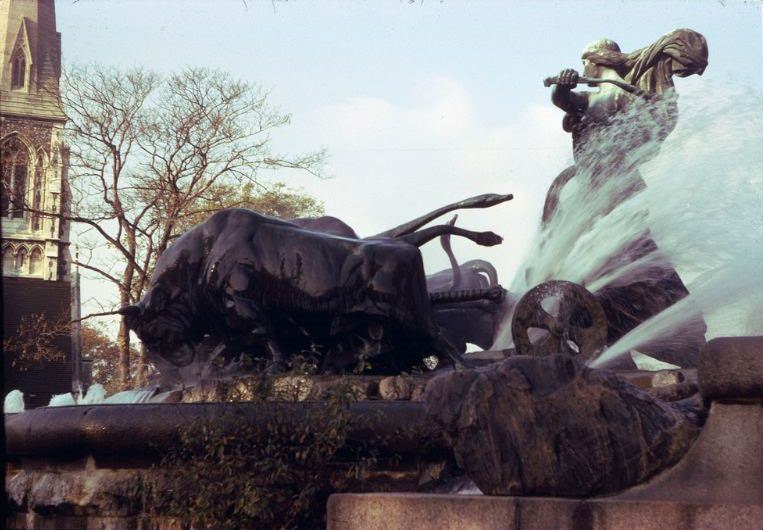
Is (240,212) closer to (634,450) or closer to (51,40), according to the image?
(634,450)

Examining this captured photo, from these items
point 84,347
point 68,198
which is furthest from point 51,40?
point 68,198

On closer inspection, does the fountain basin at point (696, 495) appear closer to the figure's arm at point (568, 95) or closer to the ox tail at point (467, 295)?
the ox tail at point (467, 295)

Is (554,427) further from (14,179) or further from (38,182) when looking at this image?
(14,179)

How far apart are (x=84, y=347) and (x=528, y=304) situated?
4075 cm

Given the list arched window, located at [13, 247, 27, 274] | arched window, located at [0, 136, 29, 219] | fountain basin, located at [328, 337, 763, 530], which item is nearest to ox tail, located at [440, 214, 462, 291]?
fountain basin, located at [328, 337, 763, 530]

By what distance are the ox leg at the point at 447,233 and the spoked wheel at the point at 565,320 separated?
1183 mm

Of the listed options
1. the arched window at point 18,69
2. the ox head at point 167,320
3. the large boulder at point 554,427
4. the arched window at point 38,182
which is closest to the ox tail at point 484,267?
the ox head at point 167,320

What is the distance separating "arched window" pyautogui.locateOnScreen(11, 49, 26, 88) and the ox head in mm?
77509

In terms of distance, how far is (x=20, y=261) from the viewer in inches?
3184

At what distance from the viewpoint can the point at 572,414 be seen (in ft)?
13.7

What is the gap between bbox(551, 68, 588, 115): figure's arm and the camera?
1073cm

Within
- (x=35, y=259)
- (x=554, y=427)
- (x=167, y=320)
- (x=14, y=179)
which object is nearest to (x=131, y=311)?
(x=167, y=320)

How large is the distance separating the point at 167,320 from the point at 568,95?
4650 mm

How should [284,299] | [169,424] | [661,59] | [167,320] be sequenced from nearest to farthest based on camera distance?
[169,424]
[284,299]
[167,320]
[661,59]
